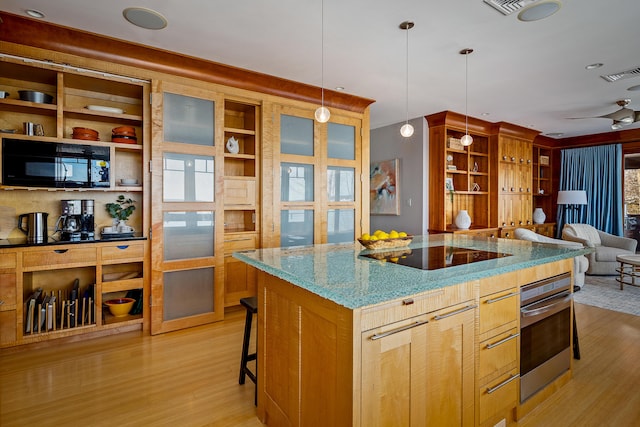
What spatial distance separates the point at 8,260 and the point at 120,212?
96cm

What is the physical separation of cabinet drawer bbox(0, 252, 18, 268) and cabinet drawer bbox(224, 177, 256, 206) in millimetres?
1829

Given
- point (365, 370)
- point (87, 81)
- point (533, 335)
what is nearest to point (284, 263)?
point (365, 370)

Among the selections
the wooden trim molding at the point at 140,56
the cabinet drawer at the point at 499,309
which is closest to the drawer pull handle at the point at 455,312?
the cabinet drawer at the point at 499,309

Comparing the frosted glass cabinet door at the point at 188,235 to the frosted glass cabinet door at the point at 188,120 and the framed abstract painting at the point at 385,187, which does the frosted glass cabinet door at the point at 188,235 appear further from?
the framed abstract painting at the point at 385,187

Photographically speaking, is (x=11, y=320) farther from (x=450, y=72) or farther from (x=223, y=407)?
(x=450, y=72)

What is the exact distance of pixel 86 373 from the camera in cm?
251

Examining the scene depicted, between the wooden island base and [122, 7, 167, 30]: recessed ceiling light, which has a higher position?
[122, 7, 167, 30]: recessed ceiling light

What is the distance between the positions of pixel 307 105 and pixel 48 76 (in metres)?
2.56

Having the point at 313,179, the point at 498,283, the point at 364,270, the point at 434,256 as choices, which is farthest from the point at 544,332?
the point at 313,179

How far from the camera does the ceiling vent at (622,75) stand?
11.9 feet

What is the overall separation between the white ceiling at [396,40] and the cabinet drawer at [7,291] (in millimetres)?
2044

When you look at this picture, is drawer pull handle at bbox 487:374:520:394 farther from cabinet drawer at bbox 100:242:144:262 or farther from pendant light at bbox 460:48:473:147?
cabinet drawer at bbox 100:242:144:262

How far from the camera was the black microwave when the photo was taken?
9.25ft

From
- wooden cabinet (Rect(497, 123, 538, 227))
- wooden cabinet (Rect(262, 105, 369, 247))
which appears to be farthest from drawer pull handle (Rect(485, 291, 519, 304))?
wooden cabinet (Rect(497, 123, 538, 227))
